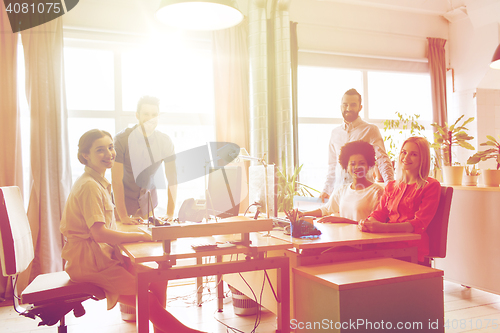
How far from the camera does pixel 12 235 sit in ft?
6.21

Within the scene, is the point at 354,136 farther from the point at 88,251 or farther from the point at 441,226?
the point at 88,251

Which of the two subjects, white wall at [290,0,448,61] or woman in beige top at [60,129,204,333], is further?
white wall at [290,0,448,61]

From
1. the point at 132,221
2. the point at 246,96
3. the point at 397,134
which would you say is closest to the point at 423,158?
the point at 132,221

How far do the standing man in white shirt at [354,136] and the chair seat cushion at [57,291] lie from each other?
6.21 ft

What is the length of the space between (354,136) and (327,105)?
81.5 inches

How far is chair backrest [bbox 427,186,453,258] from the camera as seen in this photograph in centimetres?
233

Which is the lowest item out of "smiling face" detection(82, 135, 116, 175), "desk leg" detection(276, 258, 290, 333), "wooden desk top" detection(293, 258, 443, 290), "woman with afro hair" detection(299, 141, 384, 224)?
"desk leg" detection(276, 258, 290, 333)

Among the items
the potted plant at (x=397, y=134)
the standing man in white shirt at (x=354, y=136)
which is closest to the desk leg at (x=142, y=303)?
the standing man in white shirt at (x=354, y=136)

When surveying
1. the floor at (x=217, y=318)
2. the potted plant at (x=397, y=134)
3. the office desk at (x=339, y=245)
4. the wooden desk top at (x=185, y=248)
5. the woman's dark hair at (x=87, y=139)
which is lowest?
the floor at (x=217, y=318)

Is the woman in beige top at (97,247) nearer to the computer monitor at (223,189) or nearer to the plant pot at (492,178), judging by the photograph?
the computer monitor at (223,189)

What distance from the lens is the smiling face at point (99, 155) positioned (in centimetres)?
197

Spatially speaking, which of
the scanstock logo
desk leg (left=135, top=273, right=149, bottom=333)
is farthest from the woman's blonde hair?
the scanstock logo

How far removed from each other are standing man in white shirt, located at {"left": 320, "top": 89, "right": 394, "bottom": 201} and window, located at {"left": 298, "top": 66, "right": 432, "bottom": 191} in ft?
5.20

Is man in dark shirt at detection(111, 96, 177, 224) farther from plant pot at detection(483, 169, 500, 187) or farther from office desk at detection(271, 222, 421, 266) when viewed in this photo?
plant pot at detection(483, 169, 500, 187)
